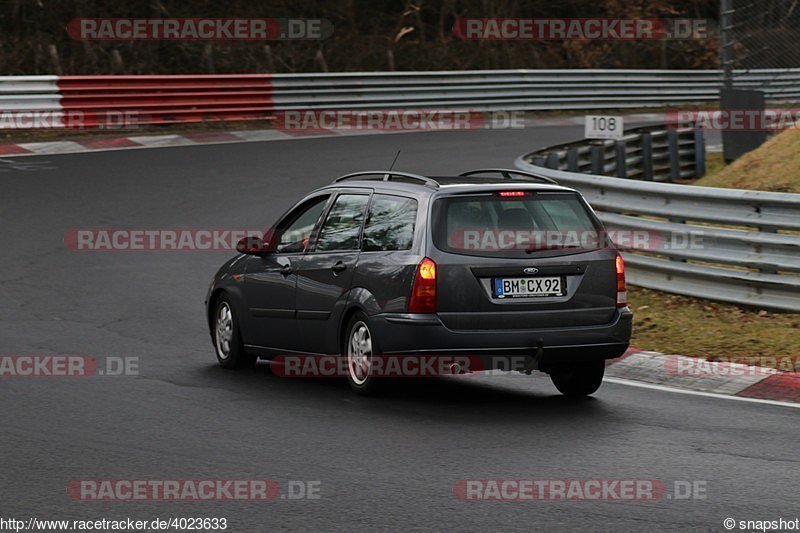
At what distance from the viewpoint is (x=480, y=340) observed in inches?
347

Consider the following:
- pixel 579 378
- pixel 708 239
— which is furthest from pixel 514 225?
pixel 708 239

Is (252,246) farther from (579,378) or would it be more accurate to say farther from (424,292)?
(579,378)

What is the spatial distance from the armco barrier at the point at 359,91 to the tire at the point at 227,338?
15.8 m

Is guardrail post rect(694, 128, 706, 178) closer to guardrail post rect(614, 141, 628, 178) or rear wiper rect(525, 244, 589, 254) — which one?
guardrail post rect(614, 141, 628, 178)

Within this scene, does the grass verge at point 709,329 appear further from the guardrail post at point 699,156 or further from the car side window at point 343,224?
the guardrail post at point 699,156

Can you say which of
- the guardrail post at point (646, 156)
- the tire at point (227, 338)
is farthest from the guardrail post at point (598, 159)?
the tire at point (227, 338)

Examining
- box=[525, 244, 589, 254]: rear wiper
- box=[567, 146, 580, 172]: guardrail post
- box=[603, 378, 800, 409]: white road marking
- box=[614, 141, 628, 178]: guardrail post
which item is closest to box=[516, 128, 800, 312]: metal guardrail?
box=[603, 378, 800, 409]: white road marking

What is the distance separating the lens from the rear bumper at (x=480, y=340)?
880 cm

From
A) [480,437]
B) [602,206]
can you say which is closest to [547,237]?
[480,437]

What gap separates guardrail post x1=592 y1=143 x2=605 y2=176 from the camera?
19.1 m

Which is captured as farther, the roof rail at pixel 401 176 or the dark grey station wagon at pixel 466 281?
the roof rail at pixel 401 176

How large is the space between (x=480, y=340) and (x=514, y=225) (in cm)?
83

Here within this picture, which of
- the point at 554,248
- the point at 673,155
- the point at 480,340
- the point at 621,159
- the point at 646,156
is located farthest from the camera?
the point at 673,155

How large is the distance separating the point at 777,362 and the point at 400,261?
10.7 feet
